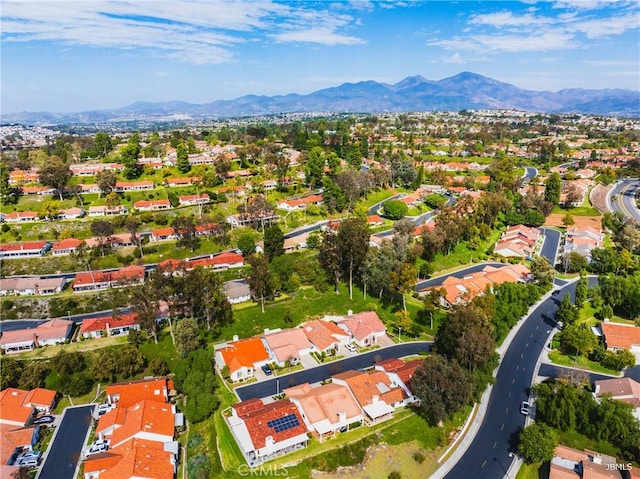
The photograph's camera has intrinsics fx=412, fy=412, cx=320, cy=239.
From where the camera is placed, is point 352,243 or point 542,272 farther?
point 542,272

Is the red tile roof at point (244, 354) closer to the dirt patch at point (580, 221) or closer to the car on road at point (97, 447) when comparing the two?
the car on road at point (97, 447)

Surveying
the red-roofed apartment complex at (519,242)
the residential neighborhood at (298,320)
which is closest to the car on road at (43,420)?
the residential neighborhood at (298,320)

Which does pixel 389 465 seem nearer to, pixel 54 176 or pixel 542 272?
pixel 542 272

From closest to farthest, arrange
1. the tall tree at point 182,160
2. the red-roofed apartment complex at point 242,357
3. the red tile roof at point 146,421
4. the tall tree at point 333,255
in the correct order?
1. the red tile roof at point 146,421
2. the red-roofed apartment complex at point 242,357
3. the tall tree at point 333,255
4. the tall tree at point 182,160

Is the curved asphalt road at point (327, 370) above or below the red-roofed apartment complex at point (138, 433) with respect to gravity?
below

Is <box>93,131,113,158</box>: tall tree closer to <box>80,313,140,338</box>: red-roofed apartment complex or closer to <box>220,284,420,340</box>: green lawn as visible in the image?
<box>80,313,140,338</box>: red-roofed apartment complex

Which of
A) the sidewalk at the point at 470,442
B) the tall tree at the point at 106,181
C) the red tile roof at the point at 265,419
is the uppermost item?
the tall tree at the point at 106,181

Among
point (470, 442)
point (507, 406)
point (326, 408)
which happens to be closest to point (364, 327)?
point (326, 408)

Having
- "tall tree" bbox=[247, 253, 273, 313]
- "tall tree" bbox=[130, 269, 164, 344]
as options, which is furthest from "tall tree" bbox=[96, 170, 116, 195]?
"tall tree" bbox=[130, 269, 164, 344]
